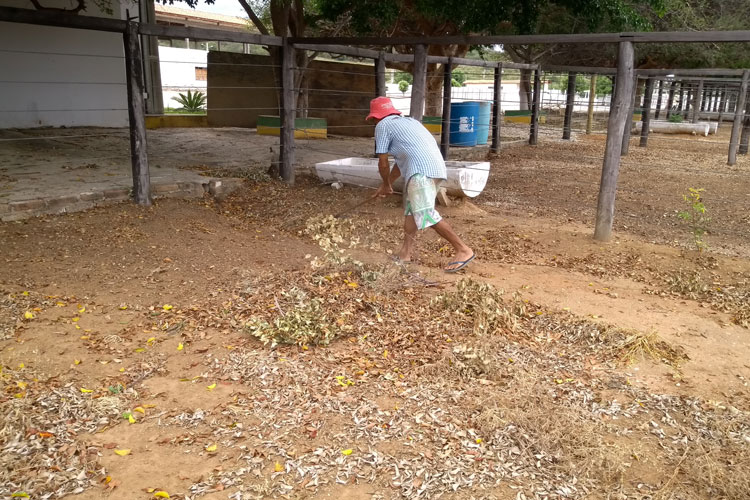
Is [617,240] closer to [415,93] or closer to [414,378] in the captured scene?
[415,93]

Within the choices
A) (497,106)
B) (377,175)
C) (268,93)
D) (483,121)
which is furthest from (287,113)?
(268,93)

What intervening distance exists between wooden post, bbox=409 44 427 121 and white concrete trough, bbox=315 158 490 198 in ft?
2.82

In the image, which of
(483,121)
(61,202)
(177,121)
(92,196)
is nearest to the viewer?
(61,202)

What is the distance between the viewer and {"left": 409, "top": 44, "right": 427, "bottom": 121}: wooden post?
7.40 m

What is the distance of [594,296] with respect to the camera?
16.9 ft

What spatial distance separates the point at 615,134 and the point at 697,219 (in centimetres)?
236

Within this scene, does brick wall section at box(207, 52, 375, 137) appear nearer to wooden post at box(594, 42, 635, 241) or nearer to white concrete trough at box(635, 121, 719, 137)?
wooden post at box(594, 42, 635, 241)

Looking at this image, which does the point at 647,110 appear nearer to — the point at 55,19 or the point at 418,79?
the point at 418,79

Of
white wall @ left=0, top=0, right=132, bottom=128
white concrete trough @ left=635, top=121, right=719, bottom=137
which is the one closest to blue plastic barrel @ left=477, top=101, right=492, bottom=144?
white wall @ left=0, top=0, right=132, bottom=128

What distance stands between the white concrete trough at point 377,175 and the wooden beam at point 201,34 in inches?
72.5

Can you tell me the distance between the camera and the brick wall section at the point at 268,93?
45.7 ft

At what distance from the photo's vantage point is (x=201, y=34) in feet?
23.8

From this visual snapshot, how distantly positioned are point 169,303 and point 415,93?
4175 millimetres

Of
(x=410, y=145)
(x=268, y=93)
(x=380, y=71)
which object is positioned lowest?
(x=410, y=145)
